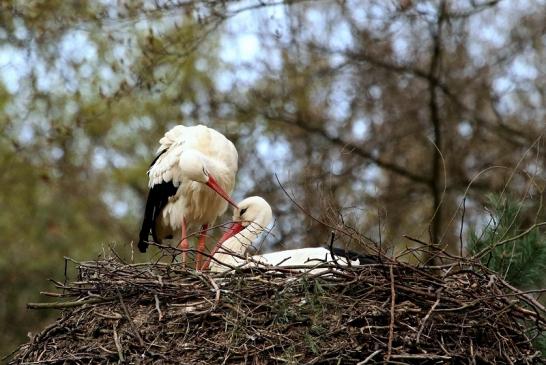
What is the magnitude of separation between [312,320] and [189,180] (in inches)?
142

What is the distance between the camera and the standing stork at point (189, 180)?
8.73m

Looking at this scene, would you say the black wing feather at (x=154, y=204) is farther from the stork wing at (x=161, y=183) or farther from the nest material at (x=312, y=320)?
the nest material at (x=312, y=320)

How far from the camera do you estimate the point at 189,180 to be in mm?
8969

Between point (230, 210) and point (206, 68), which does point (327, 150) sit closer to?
point (230, 210)

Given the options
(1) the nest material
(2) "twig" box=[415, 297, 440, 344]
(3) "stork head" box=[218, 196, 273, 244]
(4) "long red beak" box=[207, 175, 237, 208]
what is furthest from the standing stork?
(2) "twig" box=[415, 297, 440, 344]

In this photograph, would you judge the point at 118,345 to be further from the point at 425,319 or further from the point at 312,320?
the point at 425,319

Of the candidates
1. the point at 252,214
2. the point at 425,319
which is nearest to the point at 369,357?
the point at 425,319

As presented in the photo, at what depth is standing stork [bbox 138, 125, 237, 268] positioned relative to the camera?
8727 mm

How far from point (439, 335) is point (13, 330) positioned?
8.45 m

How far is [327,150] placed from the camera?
40.0ft

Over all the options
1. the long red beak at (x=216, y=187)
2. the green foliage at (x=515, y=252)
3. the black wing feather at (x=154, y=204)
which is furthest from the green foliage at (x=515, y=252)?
the black wing feather at (x=154, y=204)

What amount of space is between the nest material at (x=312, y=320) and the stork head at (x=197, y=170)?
2.67 m

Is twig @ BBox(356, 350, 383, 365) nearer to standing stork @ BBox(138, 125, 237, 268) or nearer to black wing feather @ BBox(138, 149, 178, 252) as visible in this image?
standing stork @ BBox(138, 125, 237, 268)

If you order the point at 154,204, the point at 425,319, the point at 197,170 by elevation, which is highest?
the point at 197,170
